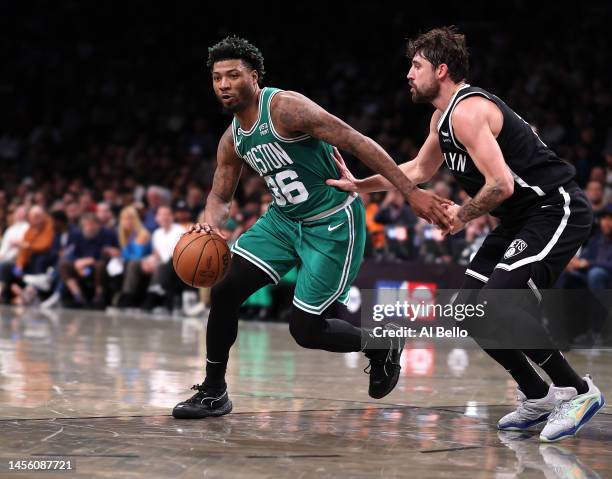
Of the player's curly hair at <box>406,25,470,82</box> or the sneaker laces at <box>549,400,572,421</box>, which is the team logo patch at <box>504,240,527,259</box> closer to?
the sneaker laces at <box>549,400,572,421</box>

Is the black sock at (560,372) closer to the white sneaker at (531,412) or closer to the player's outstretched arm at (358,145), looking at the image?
the white sneaker at (531,412)

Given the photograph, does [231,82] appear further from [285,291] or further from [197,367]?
[285,291]

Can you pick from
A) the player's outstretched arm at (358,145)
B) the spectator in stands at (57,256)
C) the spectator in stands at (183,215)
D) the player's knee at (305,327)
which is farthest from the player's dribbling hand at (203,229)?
the spectator in stands at (57,256)

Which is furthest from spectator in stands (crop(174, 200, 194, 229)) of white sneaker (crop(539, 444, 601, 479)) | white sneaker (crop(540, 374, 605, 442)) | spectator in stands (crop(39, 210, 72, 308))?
white sneaker (crop(539, 444, 601, 479))

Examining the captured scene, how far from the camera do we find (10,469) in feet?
13.6

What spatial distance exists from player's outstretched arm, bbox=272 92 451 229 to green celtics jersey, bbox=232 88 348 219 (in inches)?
4.8

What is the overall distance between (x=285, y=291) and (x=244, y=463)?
26.5ft

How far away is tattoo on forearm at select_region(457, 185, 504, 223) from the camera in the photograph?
4.93 m

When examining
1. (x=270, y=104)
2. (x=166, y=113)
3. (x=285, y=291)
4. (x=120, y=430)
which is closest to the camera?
(x=120, y=430)

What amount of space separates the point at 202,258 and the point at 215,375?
2.04 ft

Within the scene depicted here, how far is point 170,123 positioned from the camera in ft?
65.0

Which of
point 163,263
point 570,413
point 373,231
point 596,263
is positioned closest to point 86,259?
point 163,263

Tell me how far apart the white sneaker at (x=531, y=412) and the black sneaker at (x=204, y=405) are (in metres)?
1.43

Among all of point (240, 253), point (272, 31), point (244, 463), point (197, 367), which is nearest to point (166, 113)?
point (272, 31)
